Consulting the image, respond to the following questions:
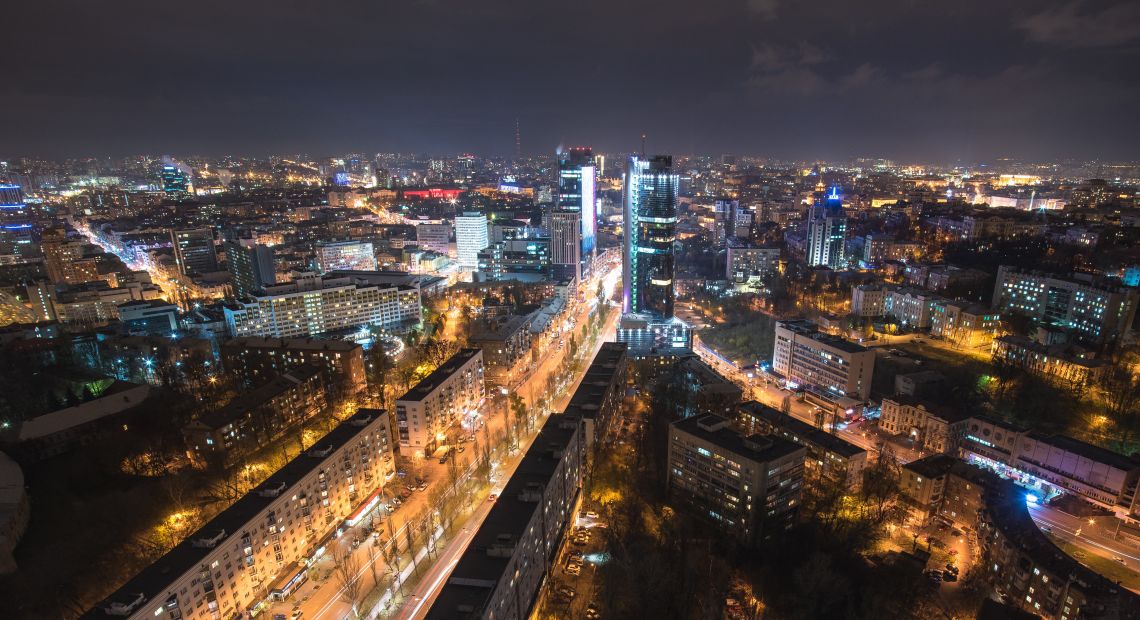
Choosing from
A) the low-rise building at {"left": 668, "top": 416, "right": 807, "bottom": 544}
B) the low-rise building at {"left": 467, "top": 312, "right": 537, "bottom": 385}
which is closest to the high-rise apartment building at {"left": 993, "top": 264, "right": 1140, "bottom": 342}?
the low-rise building at {"left": 668, "top": 416, "right": 807, "bottom": 544}

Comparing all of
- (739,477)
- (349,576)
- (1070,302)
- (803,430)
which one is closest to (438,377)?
(349,576)

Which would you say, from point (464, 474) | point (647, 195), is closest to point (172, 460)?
point (464, 474)

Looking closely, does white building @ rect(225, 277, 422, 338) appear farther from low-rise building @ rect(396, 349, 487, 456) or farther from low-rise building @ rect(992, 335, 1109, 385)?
low-rise building @ rect(992, 335, 1109, 385)

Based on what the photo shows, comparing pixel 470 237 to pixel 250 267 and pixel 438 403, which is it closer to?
pixel 250 267

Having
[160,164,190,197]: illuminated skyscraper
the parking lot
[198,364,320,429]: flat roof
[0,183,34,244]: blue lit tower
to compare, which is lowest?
the parking lot

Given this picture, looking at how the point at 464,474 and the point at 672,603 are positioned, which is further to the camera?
the point at 464,474

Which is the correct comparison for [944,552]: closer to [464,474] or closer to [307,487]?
[464,474]

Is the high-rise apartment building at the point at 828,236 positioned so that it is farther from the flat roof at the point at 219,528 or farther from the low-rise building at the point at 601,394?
the flat roof at the point at 219,528
